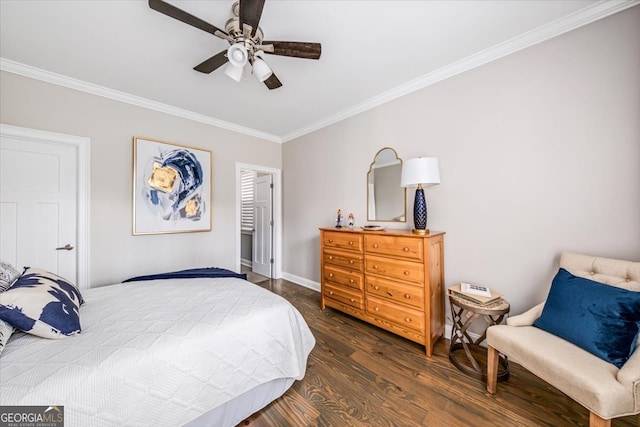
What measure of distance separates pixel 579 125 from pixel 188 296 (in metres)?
3.16

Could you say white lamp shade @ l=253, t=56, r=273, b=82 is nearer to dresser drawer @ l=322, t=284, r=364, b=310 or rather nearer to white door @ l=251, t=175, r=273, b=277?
dresser drawer @ l=322, t=284, r=364, b=310

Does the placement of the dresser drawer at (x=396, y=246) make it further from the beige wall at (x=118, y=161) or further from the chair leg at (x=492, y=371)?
the beige wall at (x=118, y=161)

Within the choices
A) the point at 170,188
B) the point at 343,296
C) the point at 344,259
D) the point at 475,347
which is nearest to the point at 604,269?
the point at 475,347

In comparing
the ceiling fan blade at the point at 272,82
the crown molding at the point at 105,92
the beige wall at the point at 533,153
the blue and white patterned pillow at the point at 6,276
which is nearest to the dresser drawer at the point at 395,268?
the beige wall at the point at 533,153

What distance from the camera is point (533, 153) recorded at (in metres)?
1.84

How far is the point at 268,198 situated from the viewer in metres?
Answer: 4.30

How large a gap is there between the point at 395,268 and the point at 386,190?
99 cm

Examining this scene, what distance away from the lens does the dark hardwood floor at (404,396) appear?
1396 millimetres

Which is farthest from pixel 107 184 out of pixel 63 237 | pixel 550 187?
pixel 550 187

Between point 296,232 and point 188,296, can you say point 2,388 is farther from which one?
point 296,232

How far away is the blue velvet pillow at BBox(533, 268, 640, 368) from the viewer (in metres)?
1.19

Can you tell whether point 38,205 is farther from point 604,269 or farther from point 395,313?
point 604,269

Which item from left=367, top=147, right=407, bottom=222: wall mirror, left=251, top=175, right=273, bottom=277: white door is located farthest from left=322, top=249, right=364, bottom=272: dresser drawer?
left=251, top=175, right=273, bottom=277: white door

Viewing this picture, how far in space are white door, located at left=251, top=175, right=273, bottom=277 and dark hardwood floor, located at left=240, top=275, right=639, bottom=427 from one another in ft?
8.13
